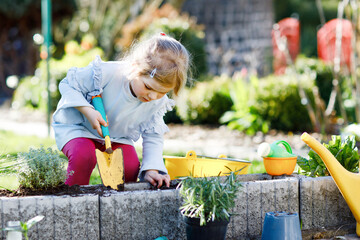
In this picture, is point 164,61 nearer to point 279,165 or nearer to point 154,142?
point 154,142

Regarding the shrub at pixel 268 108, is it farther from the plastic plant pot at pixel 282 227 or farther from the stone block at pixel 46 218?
the stone block at pixel 46 218

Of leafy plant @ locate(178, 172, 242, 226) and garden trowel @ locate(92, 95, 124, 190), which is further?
garden trowel @ locate(92, 95, 124, 190)

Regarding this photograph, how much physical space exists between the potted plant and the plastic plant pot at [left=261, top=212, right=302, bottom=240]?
217 mm

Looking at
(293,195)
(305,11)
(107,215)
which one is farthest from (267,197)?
(305,11)

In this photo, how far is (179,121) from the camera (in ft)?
20.9

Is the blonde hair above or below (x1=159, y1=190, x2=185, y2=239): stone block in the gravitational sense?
above

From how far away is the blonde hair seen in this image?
222cm

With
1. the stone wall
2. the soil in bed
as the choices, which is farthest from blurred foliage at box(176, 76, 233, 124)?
the soil in bed

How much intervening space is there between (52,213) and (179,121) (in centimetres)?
465

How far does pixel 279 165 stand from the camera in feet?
7.51

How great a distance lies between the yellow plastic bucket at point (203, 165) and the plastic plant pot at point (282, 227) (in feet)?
1.88

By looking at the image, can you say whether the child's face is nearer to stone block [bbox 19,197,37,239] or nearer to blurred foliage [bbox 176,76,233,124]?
stone block [bbox 19,197,37,239]

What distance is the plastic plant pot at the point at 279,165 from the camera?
2283mm

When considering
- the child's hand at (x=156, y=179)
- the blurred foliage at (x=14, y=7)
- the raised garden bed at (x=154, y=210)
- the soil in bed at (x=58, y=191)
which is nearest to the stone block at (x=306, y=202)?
the raised garden bed at (x=154, y=210)
